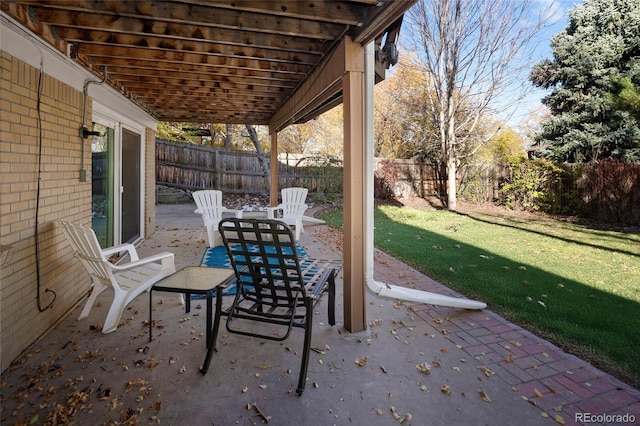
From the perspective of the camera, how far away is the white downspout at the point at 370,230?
275 centimetres

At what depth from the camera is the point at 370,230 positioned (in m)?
2.83

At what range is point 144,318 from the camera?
293 centimetres

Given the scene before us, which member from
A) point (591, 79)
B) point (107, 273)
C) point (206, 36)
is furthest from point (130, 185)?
point (591, 79)

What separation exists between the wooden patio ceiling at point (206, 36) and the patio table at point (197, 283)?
1853 millimetres

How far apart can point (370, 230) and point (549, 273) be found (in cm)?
276

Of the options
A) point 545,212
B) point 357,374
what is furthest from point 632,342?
point 545,212

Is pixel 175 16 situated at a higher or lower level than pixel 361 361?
higher

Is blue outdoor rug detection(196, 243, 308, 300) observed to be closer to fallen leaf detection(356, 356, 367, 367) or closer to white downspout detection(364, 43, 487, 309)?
white downspout detection(364, 43, 487, 309)

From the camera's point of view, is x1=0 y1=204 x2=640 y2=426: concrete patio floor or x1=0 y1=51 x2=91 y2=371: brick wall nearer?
x1=0 y1=204 x2=640 y2=426: concrete patio floor

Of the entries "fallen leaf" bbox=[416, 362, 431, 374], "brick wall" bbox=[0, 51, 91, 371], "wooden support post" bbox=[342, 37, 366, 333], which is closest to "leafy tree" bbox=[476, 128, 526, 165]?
"wooden support post" bbox=[342, 37, 366, 333]

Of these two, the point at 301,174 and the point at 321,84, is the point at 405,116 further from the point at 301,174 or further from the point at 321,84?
the point at 321,84

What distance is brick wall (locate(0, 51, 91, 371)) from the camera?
2176 mm

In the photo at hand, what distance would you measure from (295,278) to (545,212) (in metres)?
9.72

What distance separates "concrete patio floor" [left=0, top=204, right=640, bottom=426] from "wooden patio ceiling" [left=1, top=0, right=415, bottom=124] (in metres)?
2.18
